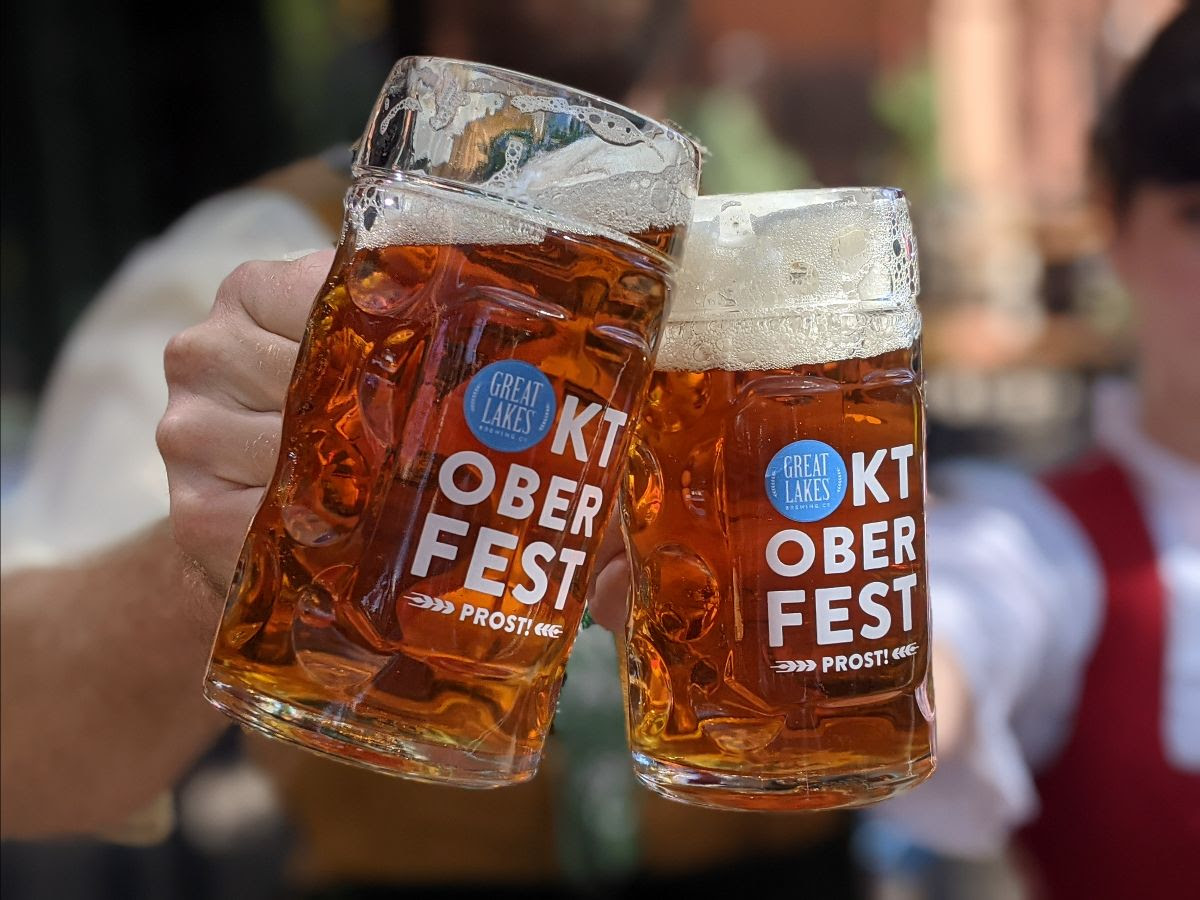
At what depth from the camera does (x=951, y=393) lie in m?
4.62

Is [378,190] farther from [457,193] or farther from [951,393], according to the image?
[951,393]

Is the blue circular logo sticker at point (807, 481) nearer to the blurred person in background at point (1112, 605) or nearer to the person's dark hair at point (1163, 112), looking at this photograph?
the blurred person in background at point (1112, 605)

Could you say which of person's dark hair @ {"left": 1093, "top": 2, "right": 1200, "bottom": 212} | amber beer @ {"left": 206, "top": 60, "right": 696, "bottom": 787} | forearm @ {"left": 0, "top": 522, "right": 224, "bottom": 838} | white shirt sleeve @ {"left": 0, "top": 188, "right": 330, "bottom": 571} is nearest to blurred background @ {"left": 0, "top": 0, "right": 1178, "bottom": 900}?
person's dark hair @ {"left": 1093, "top": 2, "right": 1200, "bottom": 212}

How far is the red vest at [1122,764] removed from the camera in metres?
1.49

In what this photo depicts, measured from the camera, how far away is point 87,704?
1.08m

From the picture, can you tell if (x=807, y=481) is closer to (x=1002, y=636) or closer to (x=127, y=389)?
(x=127, y=389)

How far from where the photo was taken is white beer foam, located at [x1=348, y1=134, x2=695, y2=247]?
0.58 meters

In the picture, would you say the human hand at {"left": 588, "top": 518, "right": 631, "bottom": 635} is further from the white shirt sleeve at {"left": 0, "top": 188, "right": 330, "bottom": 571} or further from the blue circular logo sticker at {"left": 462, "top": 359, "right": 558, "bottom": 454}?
the white shirt sleeve at {"left": 0, "top": 188, "right": 330, "bottom": 571}

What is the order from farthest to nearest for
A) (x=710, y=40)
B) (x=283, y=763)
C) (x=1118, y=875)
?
1. (x=710, y=40)
2. (x=283, y=763)
3. (x=1118, y=875)

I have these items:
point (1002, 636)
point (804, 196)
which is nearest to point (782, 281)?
point (804, 196)

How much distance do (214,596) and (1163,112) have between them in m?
1.15

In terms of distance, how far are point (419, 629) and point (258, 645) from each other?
0.08m

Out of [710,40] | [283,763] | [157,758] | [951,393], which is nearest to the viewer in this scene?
[157,758]

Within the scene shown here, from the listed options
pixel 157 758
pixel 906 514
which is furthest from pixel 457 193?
pixel 157 758
